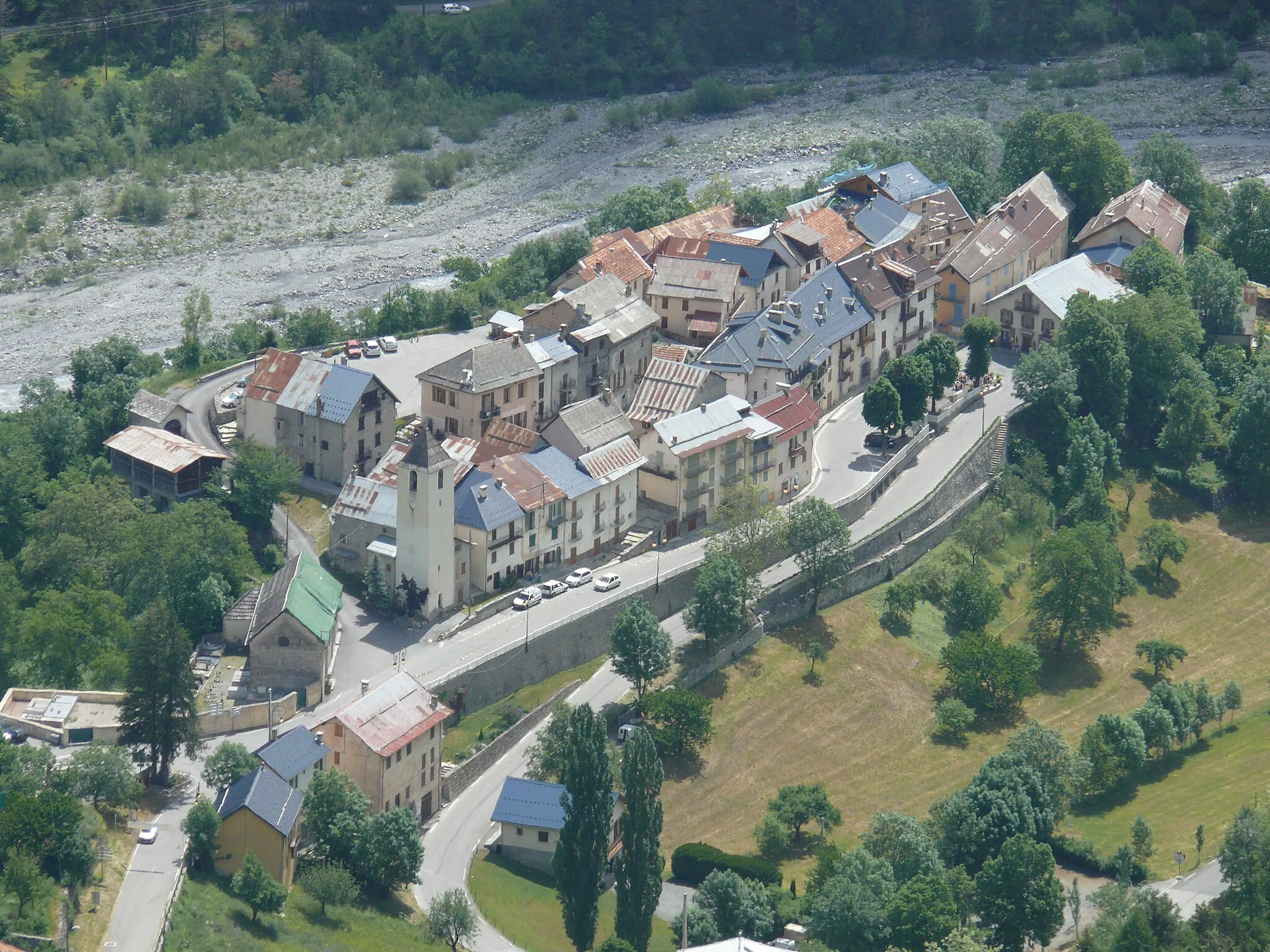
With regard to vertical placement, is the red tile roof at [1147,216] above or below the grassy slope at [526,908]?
above

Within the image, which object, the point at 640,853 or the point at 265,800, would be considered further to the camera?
the point at 640,853

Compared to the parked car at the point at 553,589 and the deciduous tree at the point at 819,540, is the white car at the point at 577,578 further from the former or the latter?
the deciduous tree at the point at 819,540

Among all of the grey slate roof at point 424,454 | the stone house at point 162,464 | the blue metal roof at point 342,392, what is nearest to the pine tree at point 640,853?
the grey slate roof at point 424,454

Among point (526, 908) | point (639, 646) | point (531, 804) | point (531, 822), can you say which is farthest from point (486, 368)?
point (526, 908)

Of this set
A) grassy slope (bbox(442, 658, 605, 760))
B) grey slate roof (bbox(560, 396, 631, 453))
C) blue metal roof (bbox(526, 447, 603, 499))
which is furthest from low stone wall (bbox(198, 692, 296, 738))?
grey slate roof (bbox(560, 396, 631, 453))

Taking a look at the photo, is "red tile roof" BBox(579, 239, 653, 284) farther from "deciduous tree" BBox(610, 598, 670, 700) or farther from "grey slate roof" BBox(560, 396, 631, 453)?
"deciduous tree" BBox(610, 598, 670, 700)

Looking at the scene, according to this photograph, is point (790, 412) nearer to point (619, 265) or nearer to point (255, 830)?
point (619, 265)
